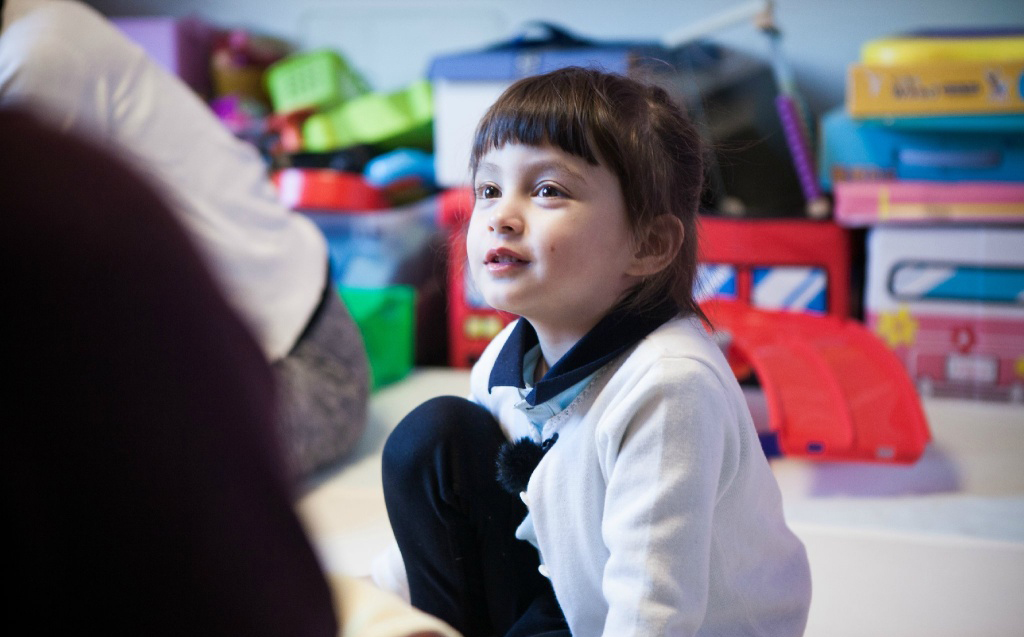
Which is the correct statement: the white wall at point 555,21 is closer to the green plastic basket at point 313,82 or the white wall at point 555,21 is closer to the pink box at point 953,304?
the green plastic basket at point 313,82

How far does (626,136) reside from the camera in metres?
0.70

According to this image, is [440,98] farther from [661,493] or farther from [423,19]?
[661,493]

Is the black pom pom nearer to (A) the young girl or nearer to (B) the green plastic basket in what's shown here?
(A) the young girl

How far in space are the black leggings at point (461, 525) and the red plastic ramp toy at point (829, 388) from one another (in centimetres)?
40

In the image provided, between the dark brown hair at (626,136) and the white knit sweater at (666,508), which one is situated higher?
the dark brown hair at (626,136)

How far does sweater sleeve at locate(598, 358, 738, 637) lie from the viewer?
0.61 m

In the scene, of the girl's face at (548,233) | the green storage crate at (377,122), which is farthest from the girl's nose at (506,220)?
the green storage crate at (377,122)

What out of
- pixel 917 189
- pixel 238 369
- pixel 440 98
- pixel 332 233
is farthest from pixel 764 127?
pixel 238 369

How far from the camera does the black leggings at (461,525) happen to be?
31.1 inches

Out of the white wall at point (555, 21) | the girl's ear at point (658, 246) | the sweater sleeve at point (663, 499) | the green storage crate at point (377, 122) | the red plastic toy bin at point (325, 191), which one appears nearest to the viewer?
the sweater sleeve at point (663, 499)

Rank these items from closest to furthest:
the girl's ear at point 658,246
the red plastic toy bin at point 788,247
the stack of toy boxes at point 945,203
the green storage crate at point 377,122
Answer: the girl's ear at point 658,246 → the stack of toy boxes at point 945,203 → the red plastic toy bin at point 788,247 → the green storage crate at point 377,122

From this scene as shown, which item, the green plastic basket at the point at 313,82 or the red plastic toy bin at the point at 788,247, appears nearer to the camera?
the red plastic toy bin at the point at 788,247

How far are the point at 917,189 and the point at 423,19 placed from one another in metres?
1.27

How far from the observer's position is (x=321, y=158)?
2.06 m
